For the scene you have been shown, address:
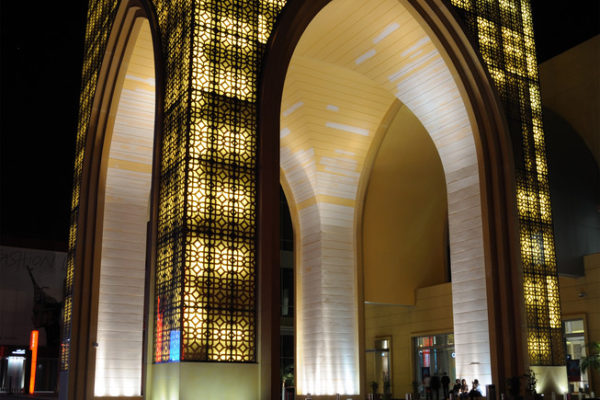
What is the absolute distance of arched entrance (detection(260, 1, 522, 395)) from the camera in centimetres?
1301

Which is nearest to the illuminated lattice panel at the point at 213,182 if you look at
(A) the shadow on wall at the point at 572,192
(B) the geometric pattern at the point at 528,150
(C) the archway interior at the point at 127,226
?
(C) the archway interior at the point at 127,226

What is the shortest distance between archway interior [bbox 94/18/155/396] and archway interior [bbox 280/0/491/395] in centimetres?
414

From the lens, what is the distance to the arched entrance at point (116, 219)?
47.9ft

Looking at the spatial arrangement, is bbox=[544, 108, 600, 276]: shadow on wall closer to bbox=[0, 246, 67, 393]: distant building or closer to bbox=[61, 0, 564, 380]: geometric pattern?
bbox=[61, 0, 564, 380]: geometric pattern

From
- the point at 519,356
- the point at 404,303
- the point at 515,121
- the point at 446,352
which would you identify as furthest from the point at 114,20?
the point at 446,352

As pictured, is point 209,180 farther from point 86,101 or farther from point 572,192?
point 572,192

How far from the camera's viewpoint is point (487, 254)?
13125 millimetres

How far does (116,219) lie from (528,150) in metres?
9.59

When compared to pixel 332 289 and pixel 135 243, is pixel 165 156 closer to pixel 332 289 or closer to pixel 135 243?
pixel 135 243

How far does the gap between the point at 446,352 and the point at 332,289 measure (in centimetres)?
584

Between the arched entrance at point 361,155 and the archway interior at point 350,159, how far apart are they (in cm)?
3

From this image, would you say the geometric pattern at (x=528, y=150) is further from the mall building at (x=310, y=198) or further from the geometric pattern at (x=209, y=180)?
the geometric pattern at (x=209, y=180)

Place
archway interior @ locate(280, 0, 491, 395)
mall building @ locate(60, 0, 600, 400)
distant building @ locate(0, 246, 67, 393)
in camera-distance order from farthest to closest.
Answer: distant building @ locate(0, 246, 67, 393) < archway interior @ locate(280, 0, 491, 395) < mall building @ locate(60, 0, 600, 400)

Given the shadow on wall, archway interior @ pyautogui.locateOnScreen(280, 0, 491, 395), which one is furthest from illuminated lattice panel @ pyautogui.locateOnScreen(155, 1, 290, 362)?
the shadow on wall
